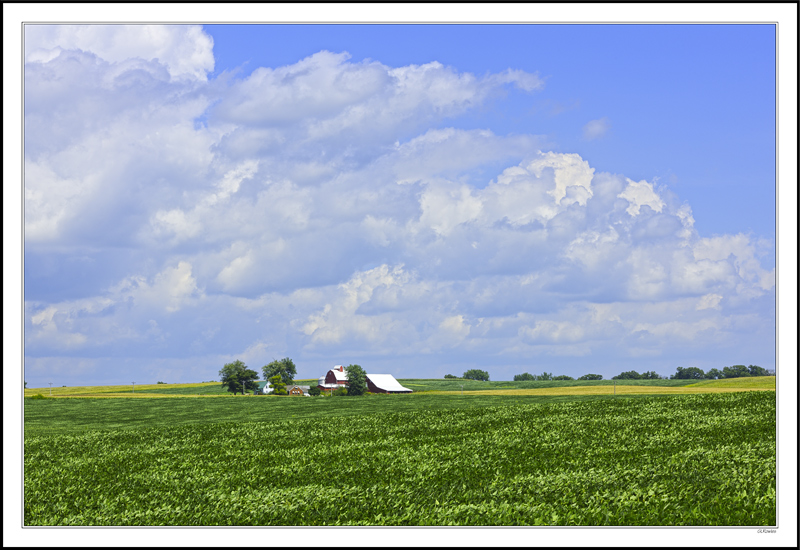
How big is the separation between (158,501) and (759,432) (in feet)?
46.7

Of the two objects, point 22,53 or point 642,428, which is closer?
point 22,53

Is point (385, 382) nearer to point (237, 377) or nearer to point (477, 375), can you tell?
point (477, 375)

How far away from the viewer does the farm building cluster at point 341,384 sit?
65.6 meters

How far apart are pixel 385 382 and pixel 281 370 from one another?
46.5ft

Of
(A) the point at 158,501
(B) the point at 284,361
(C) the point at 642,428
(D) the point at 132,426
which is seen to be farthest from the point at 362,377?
(A) the point at 158,501

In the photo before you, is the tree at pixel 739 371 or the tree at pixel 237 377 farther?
the tree at pixel 237 377

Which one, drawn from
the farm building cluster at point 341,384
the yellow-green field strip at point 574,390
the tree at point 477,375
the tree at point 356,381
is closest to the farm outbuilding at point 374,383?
the farm building cluster at point 341,384

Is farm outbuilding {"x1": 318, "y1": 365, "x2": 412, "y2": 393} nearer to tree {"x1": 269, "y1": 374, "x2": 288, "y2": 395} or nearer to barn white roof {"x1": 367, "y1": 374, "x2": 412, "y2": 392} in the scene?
barn white roof {"x1": 367, "y1": 374, "x2": 412, "y2": 392}

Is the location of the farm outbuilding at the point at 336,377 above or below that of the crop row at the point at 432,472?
below

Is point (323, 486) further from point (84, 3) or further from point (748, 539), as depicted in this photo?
point (84, 3)

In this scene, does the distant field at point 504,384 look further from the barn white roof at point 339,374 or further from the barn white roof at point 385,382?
the barn white roof at point 339,374

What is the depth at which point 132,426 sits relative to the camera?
21.9m

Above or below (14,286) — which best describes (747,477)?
below

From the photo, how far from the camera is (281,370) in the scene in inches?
2805
